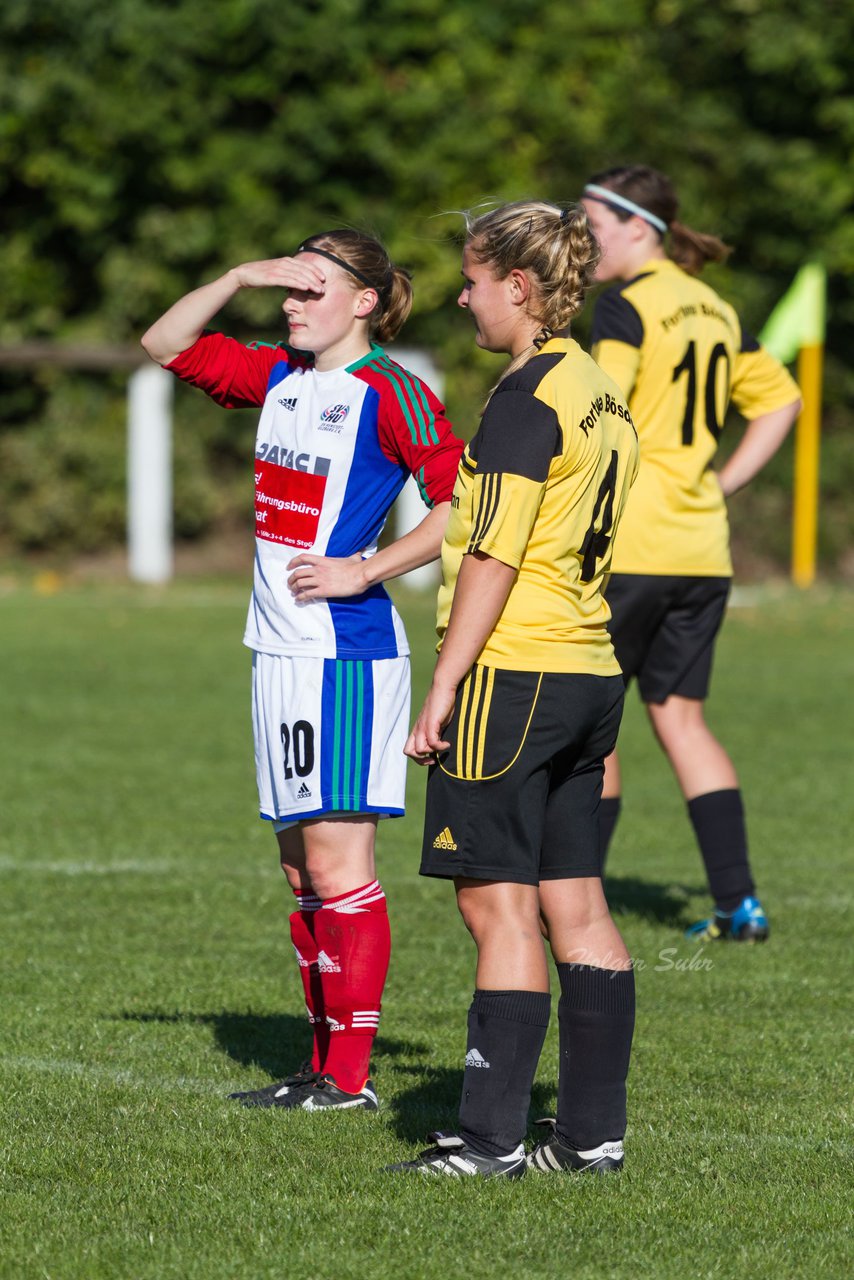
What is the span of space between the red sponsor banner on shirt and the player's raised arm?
0.33 m

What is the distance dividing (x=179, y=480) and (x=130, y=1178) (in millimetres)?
20523

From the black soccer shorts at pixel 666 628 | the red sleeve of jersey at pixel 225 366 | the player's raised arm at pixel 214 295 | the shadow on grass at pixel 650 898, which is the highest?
the player's raised arm at pixel 214 295

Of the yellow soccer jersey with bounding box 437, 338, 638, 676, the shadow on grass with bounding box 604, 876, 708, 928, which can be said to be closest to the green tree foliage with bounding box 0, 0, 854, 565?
the shadow on grass with bounding box 604, 876, 708, 928

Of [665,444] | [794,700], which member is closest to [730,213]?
[794,700]

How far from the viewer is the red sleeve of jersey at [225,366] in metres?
4.23

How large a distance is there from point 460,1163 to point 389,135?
21849mm

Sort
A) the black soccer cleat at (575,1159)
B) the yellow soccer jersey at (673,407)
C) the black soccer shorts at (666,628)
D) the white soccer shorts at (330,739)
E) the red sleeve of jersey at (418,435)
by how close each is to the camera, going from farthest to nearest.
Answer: the black soccer shorts at (666,628)
the yellow soccer jersey at (673,407)
the white soccer shorts at (330,739)
the red sleeve of jersey at (418,435)
the black soccer cleat at (575,1159)

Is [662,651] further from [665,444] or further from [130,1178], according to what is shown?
[130,1178]

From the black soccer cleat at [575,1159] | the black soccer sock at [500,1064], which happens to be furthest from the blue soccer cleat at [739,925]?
the black soccer sock at [500,1064]

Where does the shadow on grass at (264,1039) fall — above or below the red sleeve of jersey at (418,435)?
below

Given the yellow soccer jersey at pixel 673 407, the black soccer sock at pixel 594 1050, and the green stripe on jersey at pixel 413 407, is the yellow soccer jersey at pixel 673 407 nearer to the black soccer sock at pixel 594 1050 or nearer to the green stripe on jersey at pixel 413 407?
the green stripe on jersey at pixel 413 407

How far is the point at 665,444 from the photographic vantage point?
5.89 metres

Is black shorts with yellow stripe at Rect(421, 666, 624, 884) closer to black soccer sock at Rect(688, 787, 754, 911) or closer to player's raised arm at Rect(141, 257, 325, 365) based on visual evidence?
player's raised arm at Rect(141, 257, 325, 365)

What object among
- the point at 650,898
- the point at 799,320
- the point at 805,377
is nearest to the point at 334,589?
the point at 650,898
